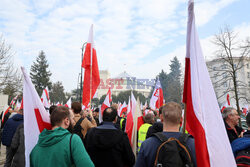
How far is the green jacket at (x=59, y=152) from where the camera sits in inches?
96.2

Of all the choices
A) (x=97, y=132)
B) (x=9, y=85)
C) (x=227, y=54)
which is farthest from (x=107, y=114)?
(x=9, y=85)

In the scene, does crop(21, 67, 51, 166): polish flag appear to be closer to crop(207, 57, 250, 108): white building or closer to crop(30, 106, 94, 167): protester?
crop(30, 106, 94, 167): protester

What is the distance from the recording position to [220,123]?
2.16 m

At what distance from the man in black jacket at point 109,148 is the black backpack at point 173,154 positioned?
137cm

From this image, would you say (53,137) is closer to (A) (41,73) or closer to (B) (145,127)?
(B) (145,127)

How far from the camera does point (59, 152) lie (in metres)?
2.46

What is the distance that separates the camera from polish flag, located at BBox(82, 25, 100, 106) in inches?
245

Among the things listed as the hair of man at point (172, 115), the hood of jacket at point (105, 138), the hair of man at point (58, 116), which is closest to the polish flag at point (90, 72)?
Result: the hood of jacket at point (105, 138)

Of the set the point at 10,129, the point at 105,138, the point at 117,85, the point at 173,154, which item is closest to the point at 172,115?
the point at 173,154

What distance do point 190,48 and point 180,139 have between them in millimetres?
1023

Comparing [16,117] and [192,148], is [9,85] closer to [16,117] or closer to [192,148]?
[16,117]

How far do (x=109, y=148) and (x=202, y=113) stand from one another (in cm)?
189

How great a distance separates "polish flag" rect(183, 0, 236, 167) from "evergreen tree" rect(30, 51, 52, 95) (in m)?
58.3

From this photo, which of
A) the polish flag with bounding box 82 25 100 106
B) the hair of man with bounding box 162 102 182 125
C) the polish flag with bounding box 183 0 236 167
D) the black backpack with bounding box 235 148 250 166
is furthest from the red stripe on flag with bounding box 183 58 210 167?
the polish flag with bounding box 82 25 100 106
